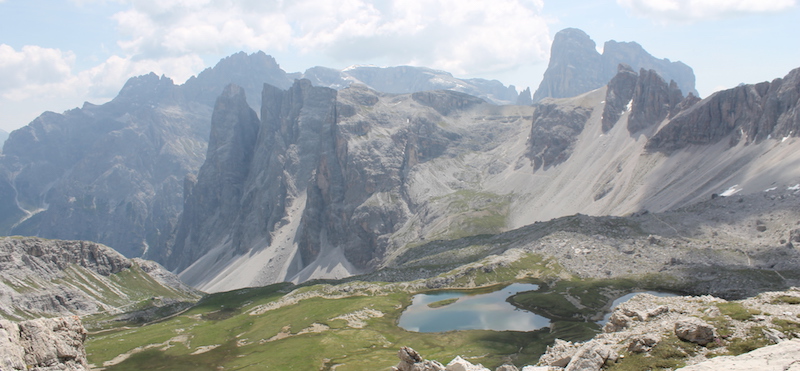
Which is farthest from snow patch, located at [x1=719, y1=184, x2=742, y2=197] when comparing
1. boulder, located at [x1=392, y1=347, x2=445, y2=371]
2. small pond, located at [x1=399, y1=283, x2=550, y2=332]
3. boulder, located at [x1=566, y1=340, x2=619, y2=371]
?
boulder, located at [x1=392, y1=347, x2=445, y2=371]

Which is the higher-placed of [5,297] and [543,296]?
[5,297]

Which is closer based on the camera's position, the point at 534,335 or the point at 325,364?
the point at 325,364

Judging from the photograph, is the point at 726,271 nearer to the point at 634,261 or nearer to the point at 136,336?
the point at 634,261

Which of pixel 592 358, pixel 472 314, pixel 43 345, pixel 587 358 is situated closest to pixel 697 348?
pixel 592 358

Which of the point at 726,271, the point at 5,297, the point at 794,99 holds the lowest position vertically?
the point at 726,271

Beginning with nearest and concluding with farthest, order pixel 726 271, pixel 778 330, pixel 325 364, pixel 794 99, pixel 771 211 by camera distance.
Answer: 1. pixel 778 330
2. pixel 325 364
3. pixel 726 271
4. pixel 771 211
5. pixel 794 99

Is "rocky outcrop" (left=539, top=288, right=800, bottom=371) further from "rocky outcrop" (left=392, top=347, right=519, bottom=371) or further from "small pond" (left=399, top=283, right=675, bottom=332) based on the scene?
"small pond" (left=399, top=283, right=675, bottom=332)

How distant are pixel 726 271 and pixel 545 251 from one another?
4892cm

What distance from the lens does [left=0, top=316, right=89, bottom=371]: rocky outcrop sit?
1283 inches

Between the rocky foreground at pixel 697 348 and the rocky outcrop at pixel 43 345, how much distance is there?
23.6m

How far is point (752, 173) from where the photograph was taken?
18038 cm

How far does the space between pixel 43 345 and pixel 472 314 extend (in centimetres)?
8359

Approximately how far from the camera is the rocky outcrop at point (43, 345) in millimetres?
32594

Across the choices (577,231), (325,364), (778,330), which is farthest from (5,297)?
(778,330)
